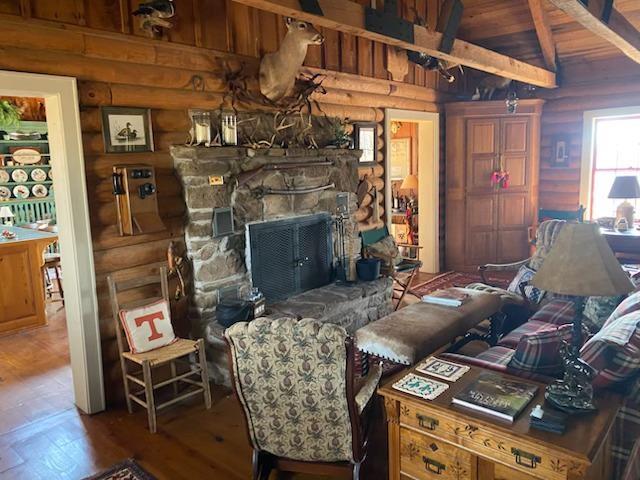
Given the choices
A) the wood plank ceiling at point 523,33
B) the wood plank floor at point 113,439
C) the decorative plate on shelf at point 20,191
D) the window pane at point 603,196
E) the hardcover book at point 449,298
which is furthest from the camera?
the decorative plate on shelf at point 20,191

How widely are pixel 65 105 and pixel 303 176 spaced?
211 centimetres

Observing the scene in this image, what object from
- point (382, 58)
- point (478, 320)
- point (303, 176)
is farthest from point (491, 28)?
point (478, 320)

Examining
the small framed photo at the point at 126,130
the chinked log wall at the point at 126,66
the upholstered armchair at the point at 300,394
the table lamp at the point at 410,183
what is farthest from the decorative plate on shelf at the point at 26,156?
the upholstered armchair at the point at 300,394

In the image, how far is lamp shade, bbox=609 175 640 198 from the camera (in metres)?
5.82

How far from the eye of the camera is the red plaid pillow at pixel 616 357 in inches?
83.7

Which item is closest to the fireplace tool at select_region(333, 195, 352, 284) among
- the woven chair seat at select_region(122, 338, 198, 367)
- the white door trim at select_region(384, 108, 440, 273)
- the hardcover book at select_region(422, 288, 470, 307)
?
the hardcover book at select_region(422, 288, 470, 307)

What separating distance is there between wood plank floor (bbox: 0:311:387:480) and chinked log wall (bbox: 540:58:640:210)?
17.3 feet

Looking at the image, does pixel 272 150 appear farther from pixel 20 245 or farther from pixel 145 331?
pixel 20 245

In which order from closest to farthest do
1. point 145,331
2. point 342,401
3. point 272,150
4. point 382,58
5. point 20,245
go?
point 342,401, point 145,331, point 272,150, point 20,245, point 382,58

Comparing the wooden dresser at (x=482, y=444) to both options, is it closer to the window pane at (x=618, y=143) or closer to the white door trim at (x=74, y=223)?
the white door trim at (x=74, y=223)

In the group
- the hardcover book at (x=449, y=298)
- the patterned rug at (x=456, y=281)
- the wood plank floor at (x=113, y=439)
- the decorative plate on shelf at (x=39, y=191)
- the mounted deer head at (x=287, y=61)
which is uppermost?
the mounted deer head at (x=287, y=61)

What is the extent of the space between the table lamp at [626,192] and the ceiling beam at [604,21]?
1.43 metres

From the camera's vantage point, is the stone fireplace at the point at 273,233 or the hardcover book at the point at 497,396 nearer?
the hardcover book at the point at 497,396

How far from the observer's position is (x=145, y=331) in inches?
136
